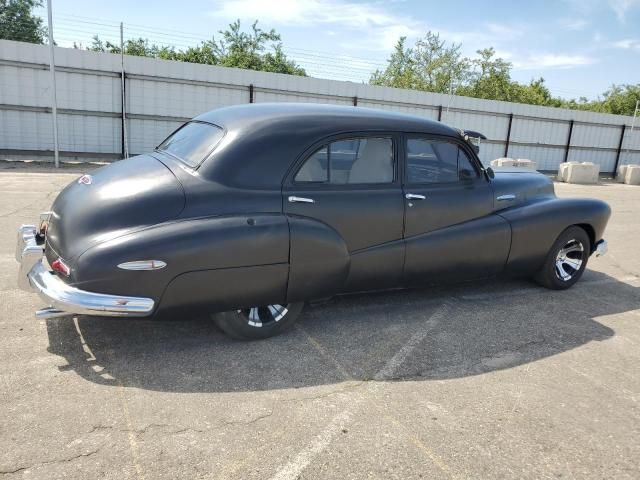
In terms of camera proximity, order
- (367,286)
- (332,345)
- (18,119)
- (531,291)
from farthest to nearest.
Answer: (18,119) → (531,291) → (367,286) → (332,345)

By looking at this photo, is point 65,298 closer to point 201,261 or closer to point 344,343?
point 201,261

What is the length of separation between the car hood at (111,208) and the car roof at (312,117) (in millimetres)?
727

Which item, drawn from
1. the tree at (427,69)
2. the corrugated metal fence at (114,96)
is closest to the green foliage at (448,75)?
the tree at (427,69)

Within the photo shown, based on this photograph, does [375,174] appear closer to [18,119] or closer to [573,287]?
[573,287]

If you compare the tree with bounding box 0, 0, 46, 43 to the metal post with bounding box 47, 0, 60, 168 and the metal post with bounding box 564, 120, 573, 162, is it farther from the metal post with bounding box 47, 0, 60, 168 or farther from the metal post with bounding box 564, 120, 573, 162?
the metal post with bounding box 564, 120, 573, 162

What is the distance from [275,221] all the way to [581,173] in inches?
716

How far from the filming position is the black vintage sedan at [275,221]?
125 inches

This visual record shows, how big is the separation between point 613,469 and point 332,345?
1900mm

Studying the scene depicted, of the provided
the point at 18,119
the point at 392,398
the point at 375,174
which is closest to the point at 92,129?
the point at 18,119

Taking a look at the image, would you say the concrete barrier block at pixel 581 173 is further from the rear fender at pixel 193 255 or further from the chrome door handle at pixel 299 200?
the rear fender at pixel 193 255

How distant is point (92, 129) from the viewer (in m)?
14.6

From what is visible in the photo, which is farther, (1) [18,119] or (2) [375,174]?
(1) [18,119]

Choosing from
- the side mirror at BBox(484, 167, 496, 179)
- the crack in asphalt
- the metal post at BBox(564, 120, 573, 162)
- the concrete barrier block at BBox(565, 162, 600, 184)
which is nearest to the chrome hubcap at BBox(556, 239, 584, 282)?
the side mirror at BBox(484, 167, 496, 179)

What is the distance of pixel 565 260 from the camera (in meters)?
5.45
